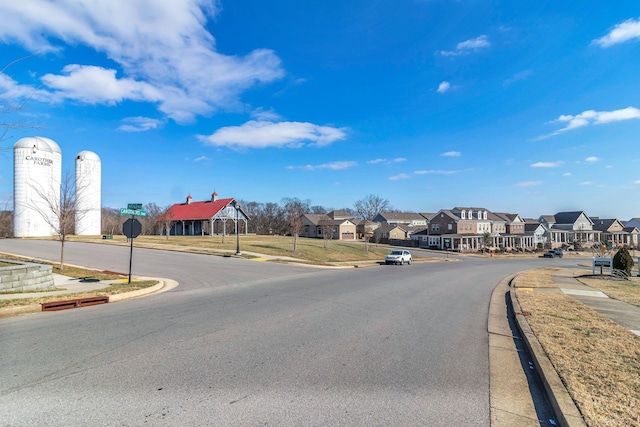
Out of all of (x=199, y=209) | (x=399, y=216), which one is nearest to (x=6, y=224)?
(x=199, y=209)

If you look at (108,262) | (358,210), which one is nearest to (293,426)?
(108,262)

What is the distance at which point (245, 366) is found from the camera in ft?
17.5

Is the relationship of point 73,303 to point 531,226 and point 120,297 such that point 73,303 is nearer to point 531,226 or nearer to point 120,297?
point 120,297

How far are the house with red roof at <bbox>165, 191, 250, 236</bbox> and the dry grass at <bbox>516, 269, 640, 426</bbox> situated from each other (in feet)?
160

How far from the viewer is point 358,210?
120438 millimetres

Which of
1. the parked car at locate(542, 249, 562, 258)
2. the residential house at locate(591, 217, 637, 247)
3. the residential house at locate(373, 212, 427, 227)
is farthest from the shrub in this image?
the residential house at locate(591, 217, 637, 247)

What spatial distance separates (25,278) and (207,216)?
1807 inches

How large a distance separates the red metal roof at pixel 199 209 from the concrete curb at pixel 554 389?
53.8m

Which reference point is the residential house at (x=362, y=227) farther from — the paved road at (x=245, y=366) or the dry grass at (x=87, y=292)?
the paved road at (x=245, y=366)

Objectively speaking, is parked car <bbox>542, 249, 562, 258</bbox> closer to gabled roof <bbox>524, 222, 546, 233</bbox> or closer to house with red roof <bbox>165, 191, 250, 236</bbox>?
gabled roof <bbox>524, 222, 546, 233</bbox>

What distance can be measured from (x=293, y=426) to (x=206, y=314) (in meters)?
5.74

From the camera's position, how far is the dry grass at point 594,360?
155 inches

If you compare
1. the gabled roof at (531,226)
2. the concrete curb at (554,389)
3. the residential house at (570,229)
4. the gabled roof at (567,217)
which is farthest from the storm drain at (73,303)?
the gabled roof at (567,217)

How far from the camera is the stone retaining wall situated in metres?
11.1
